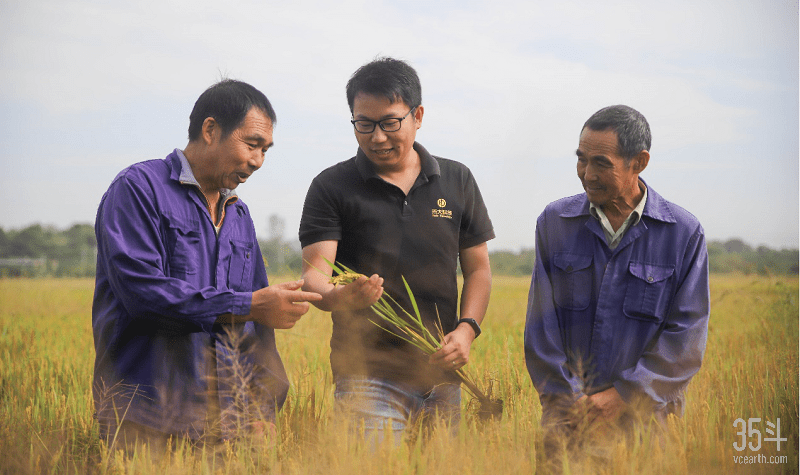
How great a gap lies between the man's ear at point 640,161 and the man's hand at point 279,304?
1.48m

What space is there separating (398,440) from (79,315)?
23.6 ft

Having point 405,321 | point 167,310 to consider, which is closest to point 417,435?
point 405,321

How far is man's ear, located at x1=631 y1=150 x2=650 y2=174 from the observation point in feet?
8.66

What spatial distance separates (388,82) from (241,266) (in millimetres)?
1050

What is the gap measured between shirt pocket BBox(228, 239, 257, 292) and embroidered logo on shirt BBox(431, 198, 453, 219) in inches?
33.6

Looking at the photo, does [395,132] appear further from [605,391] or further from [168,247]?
[605,391]

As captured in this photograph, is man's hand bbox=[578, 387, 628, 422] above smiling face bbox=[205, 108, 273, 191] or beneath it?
beneath

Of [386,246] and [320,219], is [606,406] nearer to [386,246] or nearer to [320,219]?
[386,246]

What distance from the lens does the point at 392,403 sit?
110 inches

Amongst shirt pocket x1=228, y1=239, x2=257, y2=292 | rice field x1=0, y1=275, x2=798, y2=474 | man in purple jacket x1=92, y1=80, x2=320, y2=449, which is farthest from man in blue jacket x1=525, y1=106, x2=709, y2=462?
shirt pocket x1=228, y1=239, x2=257, y2=292

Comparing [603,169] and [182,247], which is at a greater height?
[603,169]

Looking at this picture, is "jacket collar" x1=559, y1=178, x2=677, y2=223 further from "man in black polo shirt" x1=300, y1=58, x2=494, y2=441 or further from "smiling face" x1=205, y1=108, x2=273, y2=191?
"smiling face" x1=205, y1=108, x2=273, y2=191

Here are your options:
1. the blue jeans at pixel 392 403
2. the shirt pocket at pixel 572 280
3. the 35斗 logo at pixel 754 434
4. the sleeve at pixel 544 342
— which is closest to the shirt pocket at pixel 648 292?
the shirt pocket at pixel 572 280

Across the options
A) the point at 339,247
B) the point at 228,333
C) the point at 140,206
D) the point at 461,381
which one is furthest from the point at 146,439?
the point at 461,381
